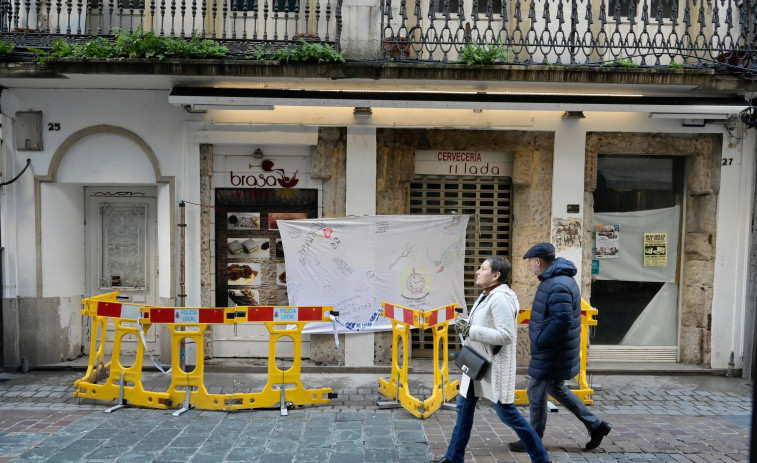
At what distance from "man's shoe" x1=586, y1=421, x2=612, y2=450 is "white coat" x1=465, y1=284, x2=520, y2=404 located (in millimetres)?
1367

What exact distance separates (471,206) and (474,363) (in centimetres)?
471

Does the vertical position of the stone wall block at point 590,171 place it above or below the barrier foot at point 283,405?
above

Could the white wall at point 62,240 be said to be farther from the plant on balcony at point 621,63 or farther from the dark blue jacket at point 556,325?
the plant on balcony at point 621,63

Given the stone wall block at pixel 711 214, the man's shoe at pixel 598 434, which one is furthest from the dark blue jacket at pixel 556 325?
the stone wall block at pixel 711 214

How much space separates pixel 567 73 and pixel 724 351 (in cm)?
488

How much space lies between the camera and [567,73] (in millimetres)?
8047

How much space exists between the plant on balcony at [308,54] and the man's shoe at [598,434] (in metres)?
5.35

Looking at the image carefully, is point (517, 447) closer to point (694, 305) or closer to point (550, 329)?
point (550, 329)

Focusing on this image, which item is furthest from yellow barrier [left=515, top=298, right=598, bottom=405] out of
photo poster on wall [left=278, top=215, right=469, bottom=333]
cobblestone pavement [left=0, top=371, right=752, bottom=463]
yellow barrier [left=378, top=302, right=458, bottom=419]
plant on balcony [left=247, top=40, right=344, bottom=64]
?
plant on balcony [left=247, top=40, right=344, bottom=64]

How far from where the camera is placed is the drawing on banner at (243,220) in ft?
29.7

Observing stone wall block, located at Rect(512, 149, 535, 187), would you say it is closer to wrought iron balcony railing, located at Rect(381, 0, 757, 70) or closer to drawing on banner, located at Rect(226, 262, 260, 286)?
wrought iron balcony railing, located at Rect(381, 0, 757, 70)

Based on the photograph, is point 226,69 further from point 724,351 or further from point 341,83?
point 724,351

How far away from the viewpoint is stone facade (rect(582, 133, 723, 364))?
9.02m

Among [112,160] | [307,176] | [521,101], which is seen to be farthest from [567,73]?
[112,160]
